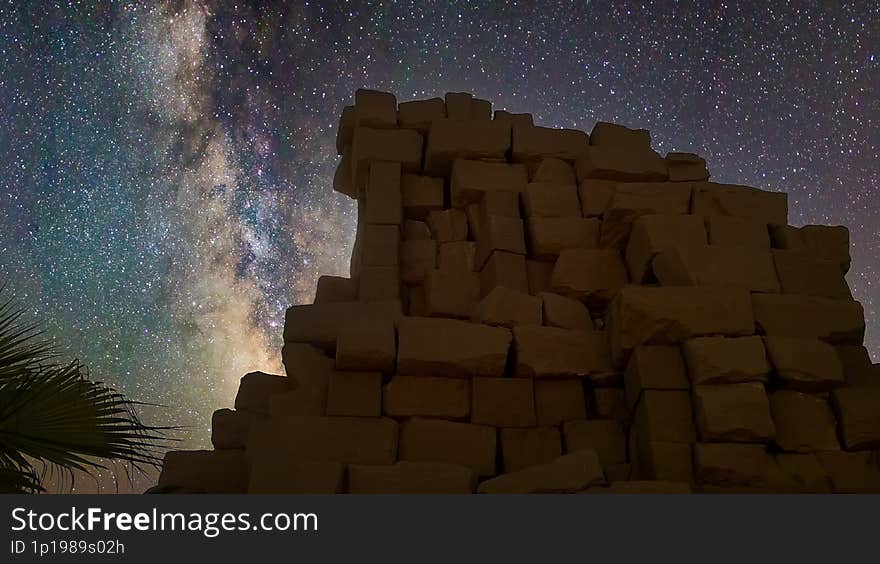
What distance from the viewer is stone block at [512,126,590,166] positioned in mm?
7855

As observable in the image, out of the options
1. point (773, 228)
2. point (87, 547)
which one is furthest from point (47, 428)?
point (773, 228)

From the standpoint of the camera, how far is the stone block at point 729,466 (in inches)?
214

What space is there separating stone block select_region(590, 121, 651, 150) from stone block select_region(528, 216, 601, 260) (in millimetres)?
1155

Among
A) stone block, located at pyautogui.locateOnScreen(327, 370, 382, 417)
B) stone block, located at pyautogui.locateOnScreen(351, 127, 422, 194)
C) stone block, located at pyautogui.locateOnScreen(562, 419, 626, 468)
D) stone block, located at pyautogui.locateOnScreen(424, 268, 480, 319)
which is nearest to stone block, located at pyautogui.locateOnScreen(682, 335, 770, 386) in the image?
stone block, located at pyautogui.locateOnScreen(562, 419, 626, 468)

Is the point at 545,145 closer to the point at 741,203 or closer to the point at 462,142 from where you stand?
the point at 462,142

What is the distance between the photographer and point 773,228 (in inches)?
279

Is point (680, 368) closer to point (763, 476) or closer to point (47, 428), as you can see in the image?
point (763, 476)

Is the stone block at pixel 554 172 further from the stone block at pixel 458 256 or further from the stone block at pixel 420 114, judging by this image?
the stone block at pixel 420 114

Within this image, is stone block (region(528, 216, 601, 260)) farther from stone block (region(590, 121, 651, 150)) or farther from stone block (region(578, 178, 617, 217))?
stone block (region(590, 121, 651, 150))

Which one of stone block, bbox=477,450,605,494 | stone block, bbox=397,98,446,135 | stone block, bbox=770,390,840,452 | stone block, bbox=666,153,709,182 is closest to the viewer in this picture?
stone block, bbox=477,450,605,494

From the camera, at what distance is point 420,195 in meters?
7.88

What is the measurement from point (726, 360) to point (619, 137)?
3126 millimetres

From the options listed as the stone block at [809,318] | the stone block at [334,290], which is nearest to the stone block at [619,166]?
the stone block at [809,318]

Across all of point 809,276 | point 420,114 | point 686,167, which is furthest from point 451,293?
point 809,276
